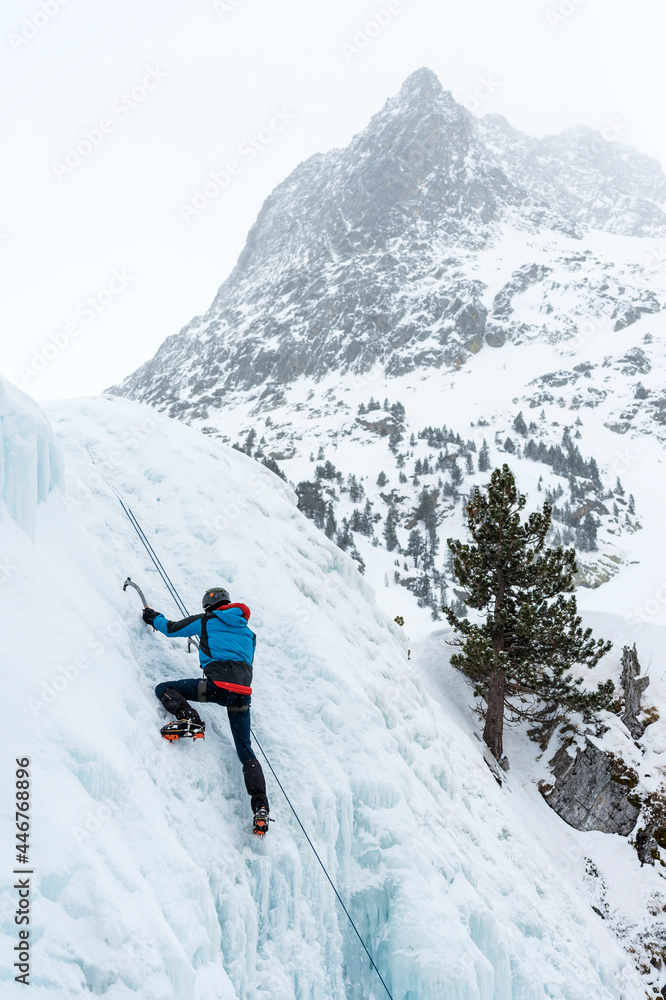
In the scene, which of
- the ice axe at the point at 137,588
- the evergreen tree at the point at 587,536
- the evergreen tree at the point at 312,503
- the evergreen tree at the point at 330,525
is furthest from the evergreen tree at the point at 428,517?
the ice axe at the point at 137,588

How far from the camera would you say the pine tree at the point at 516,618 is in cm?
1207

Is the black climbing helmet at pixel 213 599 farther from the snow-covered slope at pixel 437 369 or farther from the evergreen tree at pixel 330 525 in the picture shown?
the evergreen tree at pixel 330 525

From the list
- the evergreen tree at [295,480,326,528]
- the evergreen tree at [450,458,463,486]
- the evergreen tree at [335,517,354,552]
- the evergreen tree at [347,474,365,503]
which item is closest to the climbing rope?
the evergreen tree at [335,517,354,552]

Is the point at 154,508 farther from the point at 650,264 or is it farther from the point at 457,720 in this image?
the point at 650,264

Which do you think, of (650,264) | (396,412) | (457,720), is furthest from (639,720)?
(650,264)

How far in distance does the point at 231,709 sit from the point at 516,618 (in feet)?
28.6

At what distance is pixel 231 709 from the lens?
17.0ft

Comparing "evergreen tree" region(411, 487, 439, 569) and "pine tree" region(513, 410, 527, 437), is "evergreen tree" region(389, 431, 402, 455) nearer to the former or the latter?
"evergreen tree" region(411, 487, 439, 569)

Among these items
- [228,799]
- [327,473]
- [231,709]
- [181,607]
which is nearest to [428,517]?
[327,473]

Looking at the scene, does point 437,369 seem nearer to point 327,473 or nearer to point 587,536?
point 327,473

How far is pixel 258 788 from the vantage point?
490 cm

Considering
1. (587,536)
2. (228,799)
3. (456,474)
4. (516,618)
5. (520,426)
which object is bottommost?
(228,799)

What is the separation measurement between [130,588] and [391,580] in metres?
42.0

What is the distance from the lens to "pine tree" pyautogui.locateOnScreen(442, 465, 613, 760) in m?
12.1
